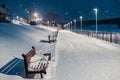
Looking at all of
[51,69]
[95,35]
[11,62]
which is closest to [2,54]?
[11,62]

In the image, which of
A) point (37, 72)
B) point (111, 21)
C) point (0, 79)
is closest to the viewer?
point (0, 79)

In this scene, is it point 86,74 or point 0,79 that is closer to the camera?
point 0,79

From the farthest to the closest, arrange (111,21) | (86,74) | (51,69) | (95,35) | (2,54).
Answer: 1. (111,21)
2. (95,35)
3. (2,54)
4. (51,69)
5. (86,74)

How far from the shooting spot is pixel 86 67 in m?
11.8

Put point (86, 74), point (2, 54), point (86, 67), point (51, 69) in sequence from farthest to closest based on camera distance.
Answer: point (2, 54)
point (86, 67)
point (51, 69)
point (86, 74)

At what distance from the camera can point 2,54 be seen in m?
12.7

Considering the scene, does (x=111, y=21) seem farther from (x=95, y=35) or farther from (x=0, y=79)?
(x=0, y=79)

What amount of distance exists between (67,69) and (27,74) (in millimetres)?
2495

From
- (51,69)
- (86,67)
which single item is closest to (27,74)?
(51,69)

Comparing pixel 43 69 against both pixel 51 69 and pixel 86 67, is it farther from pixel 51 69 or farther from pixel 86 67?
pixel 86 67

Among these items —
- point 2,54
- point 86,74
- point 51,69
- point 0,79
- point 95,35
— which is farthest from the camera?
point 95,35

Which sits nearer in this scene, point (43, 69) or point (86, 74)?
point (43, 69)

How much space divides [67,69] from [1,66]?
288cm

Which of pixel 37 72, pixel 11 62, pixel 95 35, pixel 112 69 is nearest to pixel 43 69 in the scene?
pixel 37 72
